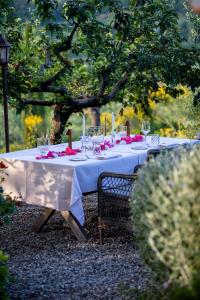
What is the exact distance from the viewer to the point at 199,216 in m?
3.11

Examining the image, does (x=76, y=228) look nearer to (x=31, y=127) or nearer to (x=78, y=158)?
(x=78, y=158)

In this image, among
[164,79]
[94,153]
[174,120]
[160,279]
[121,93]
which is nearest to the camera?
[160,279]

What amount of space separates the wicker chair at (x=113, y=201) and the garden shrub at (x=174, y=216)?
6.90 ft

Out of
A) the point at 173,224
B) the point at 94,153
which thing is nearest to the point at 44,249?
the point at 94,153

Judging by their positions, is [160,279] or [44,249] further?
[44,249]

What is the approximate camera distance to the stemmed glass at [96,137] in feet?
20.0

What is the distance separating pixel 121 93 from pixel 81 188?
3.29 meters

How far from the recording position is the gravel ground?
4348 millimetres

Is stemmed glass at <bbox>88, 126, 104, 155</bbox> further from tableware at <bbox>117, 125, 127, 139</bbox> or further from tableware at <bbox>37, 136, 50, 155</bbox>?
tableware at <bbox>117, 125, 127, 139</bbox>

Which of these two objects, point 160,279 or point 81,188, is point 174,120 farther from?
point 160,279

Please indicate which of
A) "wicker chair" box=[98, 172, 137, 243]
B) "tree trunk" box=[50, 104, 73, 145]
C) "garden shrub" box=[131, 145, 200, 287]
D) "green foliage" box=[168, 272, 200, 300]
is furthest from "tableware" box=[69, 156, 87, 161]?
"green foliage" box=[168, 272, 200, 300]

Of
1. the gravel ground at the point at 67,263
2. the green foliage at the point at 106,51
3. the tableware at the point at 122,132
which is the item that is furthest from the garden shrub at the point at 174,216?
the green foliage at the point at 106,51

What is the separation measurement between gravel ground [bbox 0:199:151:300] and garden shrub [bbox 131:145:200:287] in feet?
3.10

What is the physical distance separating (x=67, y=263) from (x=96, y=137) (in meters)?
1.72
